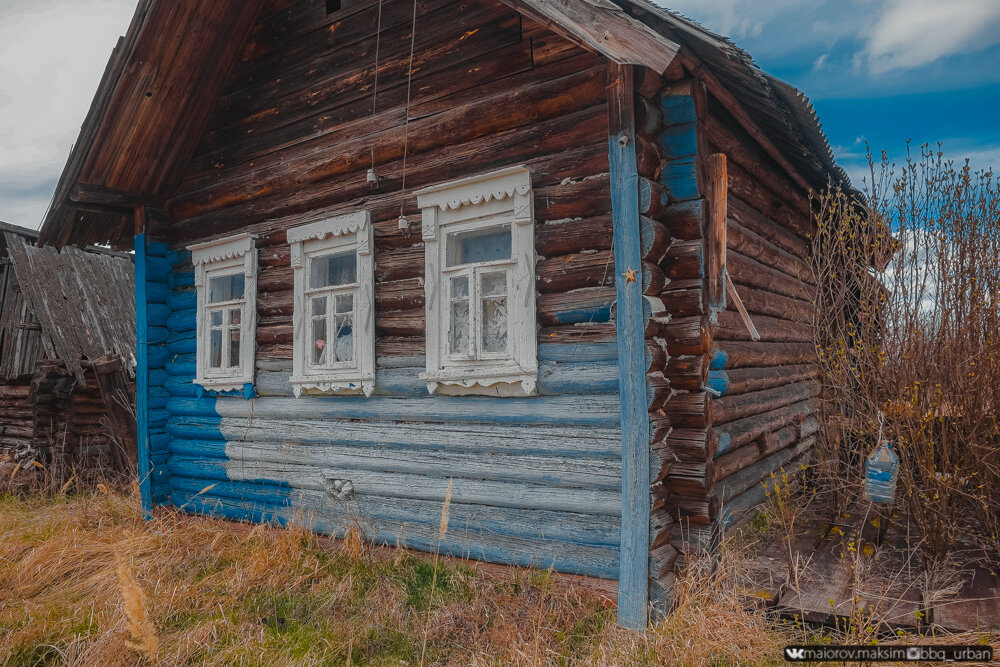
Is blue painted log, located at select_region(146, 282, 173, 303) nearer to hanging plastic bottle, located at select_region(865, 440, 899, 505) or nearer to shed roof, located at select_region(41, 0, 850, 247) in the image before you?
shed roof, located at select_region(41, 0, 850, 247)

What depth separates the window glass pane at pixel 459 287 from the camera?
4.79 meters

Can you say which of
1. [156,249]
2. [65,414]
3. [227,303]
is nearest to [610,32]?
[227,303]

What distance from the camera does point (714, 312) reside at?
418 cm

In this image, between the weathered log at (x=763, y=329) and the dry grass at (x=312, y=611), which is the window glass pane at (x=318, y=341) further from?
the weathered log at (x=763, y=329)

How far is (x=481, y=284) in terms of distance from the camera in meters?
4.62

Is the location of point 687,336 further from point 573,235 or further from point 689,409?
point 573,235

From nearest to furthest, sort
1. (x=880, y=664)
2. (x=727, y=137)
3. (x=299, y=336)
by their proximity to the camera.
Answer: (x=880, y=664) → (x=727, y=137) → (x=299, y=336)

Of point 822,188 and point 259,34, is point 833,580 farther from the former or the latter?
point 259,34

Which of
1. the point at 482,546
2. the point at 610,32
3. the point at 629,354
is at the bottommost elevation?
the point at 482,546

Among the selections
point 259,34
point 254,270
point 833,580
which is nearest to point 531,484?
point 833,580

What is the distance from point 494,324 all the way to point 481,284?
31 cm

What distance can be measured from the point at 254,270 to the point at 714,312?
13.7 ft

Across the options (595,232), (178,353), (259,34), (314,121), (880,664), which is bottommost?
(880,664)

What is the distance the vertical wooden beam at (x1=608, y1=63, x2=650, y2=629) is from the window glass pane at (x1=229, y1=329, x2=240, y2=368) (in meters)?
4.25
